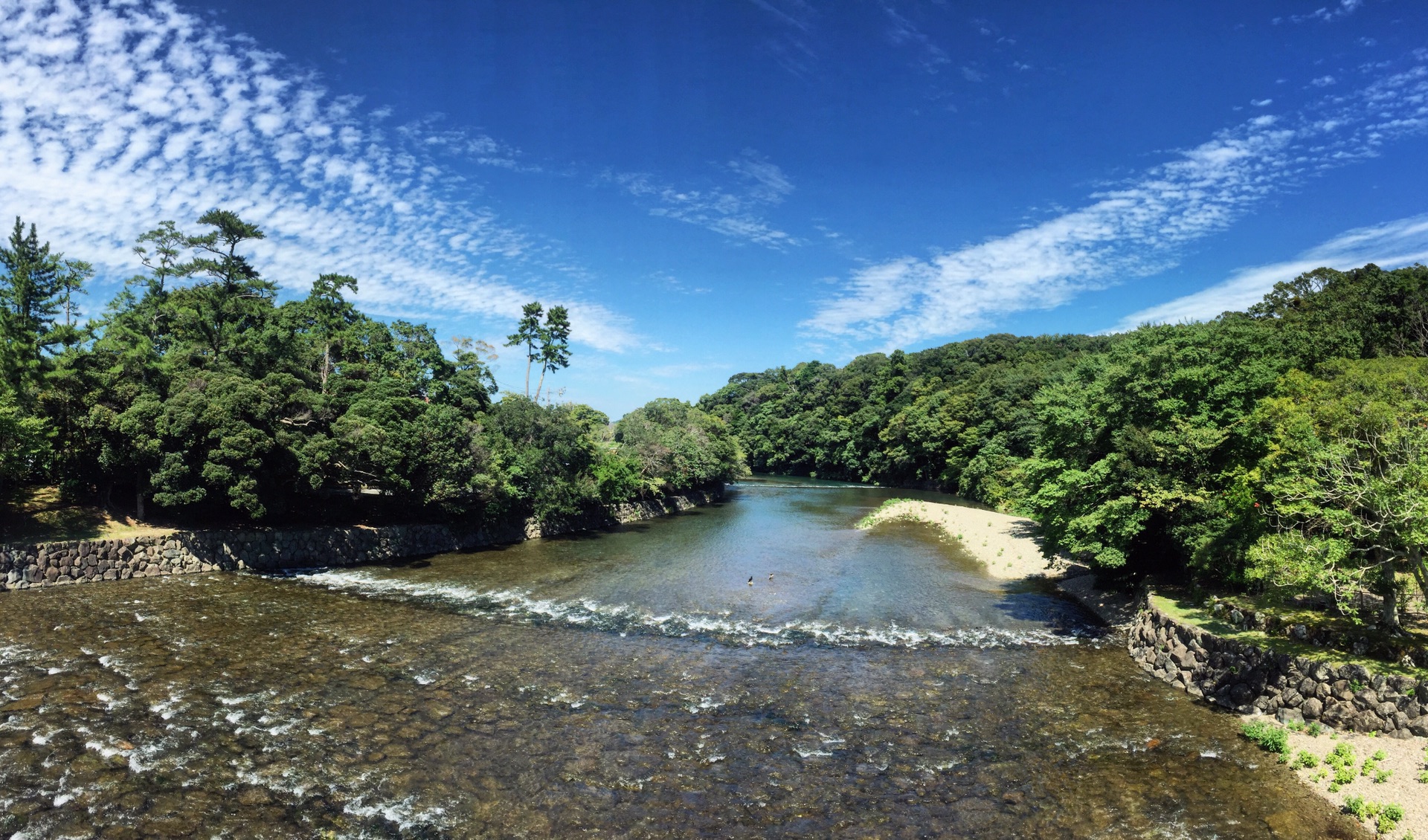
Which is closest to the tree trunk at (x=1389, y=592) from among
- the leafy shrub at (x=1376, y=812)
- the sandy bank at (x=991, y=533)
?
the leafy shrub at (x=1376, y=812)

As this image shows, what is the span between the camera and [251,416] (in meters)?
26.8

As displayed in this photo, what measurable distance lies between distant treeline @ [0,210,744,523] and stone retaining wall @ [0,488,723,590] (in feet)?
4.84

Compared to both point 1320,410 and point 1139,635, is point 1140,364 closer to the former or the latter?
point 1320,410

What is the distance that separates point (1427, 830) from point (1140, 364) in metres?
14.8

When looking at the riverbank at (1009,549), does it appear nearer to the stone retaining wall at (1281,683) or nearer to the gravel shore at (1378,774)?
the stone retaining wall at (1281,683)

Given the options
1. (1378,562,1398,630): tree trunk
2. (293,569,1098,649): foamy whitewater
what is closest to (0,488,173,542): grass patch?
(293,569,1098,649): foamy whitewater

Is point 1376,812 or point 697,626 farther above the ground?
point 697,626

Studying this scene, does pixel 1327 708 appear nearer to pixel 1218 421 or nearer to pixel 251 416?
pixel 1218 421

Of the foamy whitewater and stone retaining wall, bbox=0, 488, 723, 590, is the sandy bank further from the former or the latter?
stone retaining wall, bbox=0, 488, 723, 590

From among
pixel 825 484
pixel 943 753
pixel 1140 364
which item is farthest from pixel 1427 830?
pixel 825 484

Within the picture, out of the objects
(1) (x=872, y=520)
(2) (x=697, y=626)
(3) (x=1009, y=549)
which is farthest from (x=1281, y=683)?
(1) (x=872, y=520)

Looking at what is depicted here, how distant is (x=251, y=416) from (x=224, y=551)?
18.8ft

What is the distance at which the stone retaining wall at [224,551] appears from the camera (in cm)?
2256

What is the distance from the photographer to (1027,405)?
64750 mm
